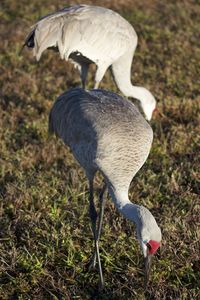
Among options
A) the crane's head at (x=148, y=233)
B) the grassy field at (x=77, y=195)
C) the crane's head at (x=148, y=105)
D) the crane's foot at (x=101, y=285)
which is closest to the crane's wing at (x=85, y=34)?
the crane's head at (x=148, y=105)

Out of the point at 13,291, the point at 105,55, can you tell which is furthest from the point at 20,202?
the point at 105,55

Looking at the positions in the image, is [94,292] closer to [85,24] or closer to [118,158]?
[118,158]

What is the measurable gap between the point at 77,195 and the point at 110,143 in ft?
3.65

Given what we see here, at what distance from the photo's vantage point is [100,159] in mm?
4051

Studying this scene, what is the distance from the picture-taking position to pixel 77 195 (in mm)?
5102

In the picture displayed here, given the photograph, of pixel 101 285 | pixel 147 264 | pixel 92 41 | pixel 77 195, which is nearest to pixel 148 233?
pixel 147 264

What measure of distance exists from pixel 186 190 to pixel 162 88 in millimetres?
2599

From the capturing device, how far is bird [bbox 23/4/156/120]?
598 cm

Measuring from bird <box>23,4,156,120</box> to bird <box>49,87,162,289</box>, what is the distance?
1.42 metres

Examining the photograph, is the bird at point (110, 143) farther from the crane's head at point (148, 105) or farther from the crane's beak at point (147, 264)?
the crane's head at point (148, 105)

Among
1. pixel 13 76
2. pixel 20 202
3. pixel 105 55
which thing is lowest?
pixel 13 76

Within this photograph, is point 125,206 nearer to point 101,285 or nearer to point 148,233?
point 148,233

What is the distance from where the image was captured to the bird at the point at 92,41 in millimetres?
5977

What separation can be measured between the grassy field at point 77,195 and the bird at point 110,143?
0.19m
